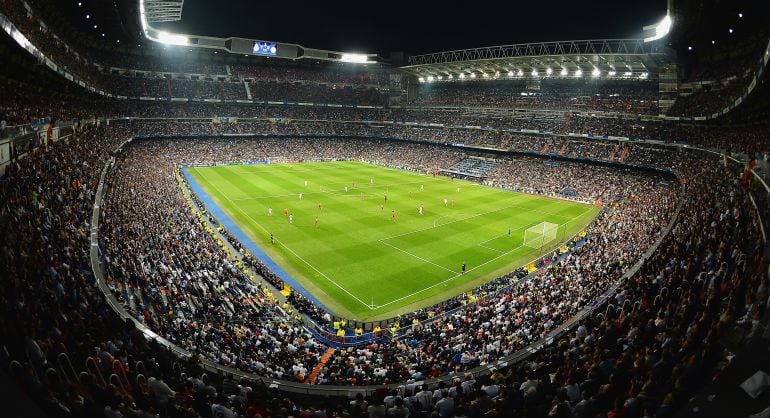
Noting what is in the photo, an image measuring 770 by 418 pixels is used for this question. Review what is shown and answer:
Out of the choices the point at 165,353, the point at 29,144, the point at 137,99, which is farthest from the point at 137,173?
the point at 137,99

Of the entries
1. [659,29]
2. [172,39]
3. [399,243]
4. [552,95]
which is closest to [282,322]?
[399,243]

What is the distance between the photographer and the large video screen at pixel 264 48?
289 ft

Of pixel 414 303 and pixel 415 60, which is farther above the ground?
pixel 415 60

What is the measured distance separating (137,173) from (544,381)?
1678 inches

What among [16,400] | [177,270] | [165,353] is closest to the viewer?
[16,400]

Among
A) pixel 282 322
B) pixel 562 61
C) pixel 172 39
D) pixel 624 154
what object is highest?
pixel 172 39

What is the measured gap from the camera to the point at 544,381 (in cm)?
827

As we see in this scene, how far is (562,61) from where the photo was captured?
6400 centimetres

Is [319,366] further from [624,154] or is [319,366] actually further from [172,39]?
[172,39]

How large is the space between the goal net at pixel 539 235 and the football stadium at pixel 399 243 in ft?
0.62

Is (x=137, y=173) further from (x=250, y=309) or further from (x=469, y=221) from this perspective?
(x=469, y=221)

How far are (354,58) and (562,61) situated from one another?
50.3m

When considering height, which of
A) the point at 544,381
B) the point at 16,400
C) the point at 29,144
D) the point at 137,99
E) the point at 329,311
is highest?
the point at 137,99

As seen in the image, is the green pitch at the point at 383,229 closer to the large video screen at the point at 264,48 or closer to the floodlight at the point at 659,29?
the floodlight at the point at 659,29
